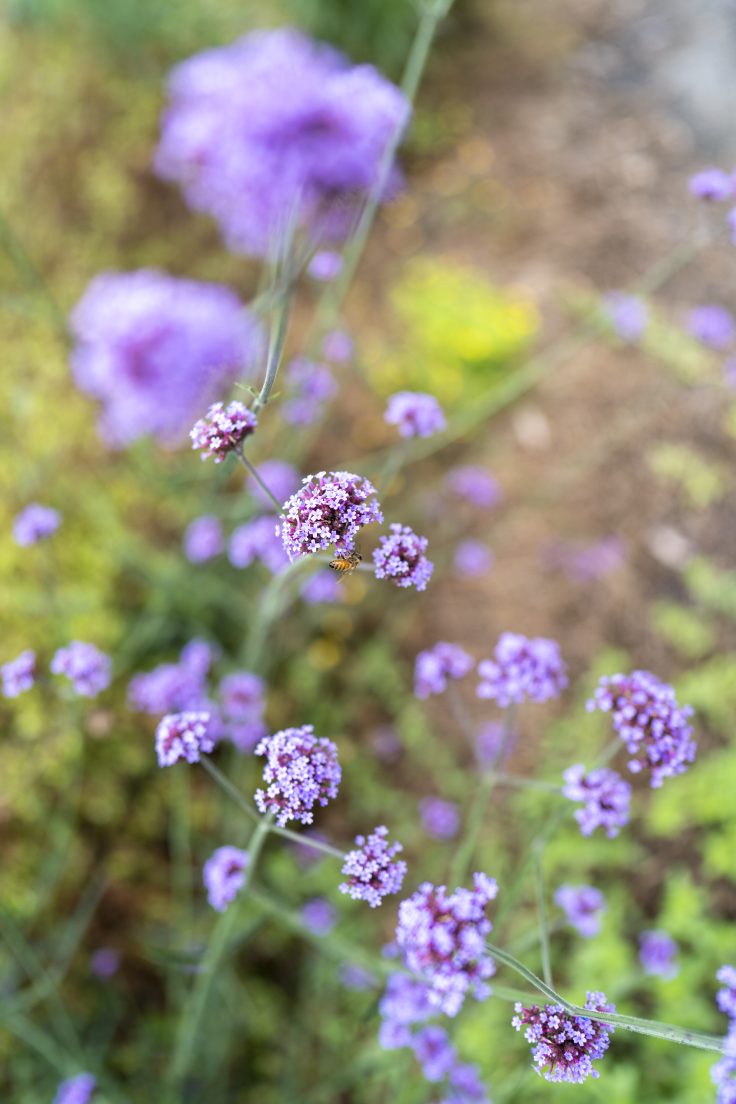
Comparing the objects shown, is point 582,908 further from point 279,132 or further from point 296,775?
point 279,132

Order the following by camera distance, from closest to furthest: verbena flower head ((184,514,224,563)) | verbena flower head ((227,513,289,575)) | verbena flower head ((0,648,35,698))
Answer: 1. verbena flower head ((0,648,35,698))
2. verbena flower head ((227,513,289,575))
3. verbena flower head ((184,514,224,563))

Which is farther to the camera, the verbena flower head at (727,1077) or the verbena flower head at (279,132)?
the verbena flower head at (279,132)

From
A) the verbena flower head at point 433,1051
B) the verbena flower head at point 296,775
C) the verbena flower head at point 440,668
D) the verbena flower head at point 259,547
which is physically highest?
the verbena flower head at point 296,775

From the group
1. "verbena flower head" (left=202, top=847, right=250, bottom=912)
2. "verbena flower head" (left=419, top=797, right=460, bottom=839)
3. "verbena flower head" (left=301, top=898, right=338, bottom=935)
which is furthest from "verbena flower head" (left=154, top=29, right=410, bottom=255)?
"verbena flower head" (left=419, top=797, right=460, bottom=839)

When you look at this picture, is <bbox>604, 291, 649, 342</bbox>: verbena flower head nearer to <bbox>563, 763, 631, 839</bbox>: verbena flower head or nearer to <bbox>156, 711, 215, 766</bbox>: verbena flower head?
<bbox>563, 763, 631, 839</bbox>: verbena flower head

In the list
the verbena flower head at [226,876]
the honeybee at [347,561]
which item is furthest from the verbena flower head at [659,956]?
the honeybee at [347,561]

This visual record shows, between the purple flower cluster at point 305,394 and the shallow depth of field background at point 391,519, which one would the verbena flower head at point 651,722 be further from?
the purple flower cluster at point 305,394

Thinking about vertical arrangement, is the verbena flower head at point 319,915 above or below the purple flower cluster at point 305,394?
below
